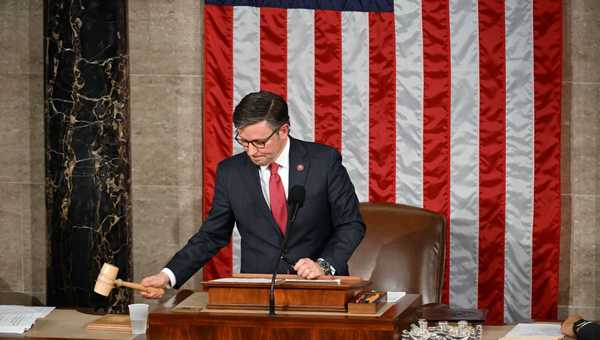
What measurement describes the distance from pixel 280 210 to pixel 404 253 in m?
0.90

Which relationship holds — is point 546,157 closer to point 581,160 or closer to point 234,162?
point 581,160

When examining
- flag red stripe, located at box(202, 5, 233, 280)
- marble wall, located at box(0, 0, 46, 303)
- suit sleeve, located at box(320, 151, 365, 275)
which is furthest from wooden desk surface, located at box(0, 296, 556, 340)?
marble wall, located at box(0, 0, 46, 303)

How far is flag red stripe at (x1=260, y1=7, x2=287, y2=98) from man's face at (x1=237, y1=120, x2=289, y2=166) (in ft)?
6.35

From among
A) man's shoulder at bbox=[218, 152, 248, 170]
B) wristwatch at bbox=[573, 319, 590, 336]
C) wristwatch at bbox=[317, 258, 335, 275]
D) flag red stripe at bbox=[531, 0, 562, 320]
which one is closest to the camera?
wristwatch at bbox=[573, 319, 590, 336]

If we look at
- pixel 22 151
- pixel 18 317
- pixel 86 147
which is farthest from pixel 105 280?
pixel 22 151

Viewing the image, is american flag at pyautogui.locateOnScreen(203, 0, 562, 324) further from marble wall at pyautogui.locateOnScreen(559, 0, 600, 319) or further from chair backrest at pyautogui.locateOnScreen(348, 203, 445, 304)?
chair backrest at pyautogui.locateOnScreen(348, 203, 445, 304)

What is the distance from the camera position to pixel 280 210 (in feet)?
12.7

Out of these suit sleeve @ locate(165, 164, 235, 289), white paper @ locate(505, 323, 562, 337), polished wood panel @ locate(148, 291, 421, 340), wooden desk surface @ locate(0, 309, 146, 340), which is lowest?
wooden desk surface @ locate(0, 309, 146, 340)

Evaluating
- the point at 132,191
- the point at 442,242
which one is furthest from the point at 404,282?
the point at 132,191

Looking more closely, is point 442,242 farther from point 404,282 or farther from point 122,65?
point 122,65

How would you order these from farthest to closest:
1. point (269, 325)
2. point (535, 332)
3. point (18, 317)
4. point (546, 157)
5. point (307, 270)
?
point (546, 157), point (18, 317), point (535, 332), point (307, 270), point (269, 325)

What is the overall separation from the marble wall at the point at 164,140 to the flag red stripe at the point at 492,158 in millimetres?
409

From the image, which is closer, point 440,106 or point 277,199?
point 277,199

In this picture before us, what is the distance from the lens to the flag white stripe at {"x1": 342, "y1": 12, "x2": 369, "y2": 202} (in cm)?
566
